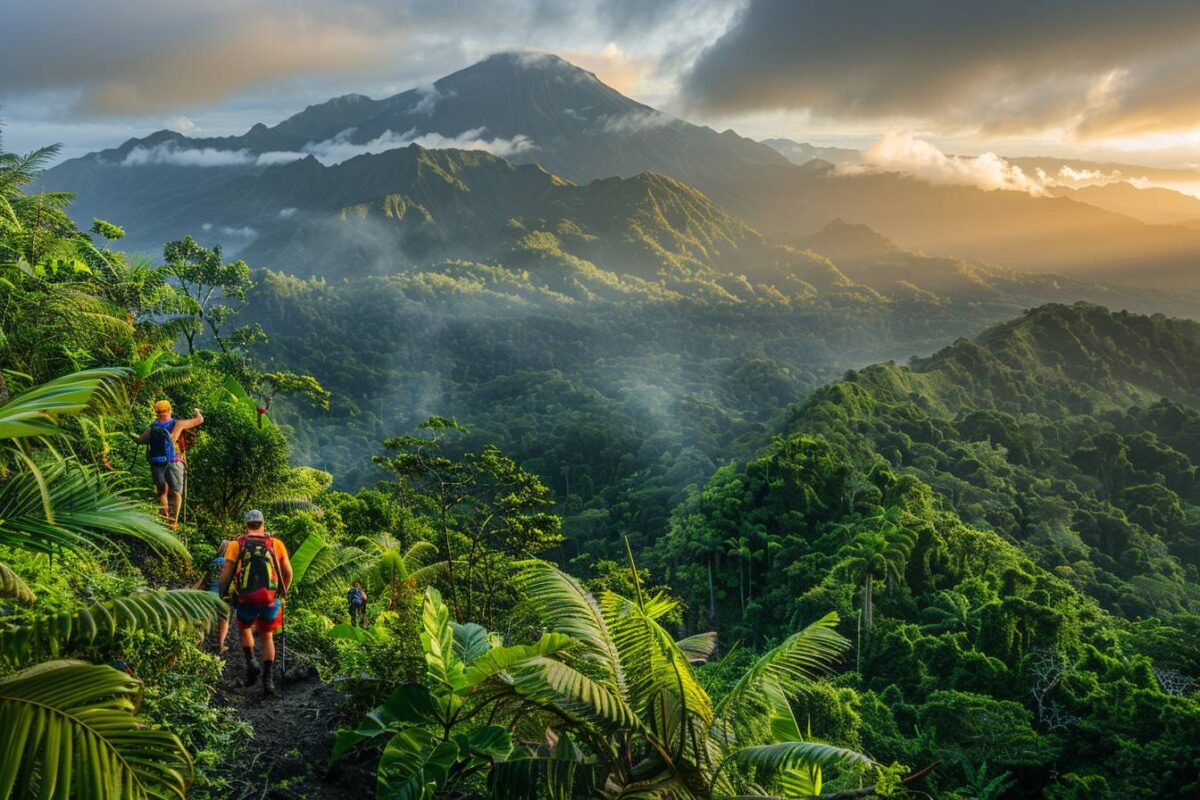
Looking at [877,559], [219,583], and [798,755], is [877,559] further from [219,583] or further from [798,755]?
[219,583]

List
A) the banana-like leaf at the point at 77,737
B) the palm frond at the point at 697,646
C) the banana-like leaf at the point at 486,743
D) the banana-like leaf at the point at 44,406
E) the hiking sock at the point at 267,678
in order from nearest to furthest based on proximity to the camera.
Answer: the banana-like leaf at the point at 77,737, the banana-like leaf at the point at 44,406, the banana-like leaf at the point at 486,743, the palm frond at the point at 697,646, the hiking sock at the point at 267,678

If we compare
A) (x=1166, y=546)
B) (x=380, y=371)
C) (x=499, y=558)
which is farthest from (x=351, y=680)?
(x=380, y=371)

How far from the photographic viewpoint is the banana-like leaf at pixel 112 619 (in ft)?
9.04

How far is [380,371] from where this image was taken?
460 ft

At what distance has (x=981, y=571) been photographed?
34750 mm

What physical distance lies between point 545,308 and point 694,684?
607 feet

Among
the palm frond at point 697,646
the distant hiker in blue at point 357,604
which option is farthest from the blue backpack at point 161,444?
the palm frond at point 697,646

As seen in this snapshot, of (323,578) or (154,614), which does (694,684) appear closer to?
(154,614)

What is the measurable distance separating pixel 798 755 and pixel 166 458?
6.66 metres

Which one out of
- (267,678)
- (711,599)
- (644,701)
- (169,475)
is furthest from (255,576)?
(711,599)

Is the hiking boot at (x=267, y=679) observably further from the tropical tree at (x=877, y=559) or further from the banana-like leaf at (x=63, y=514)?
the tropical tree at (x=877, y=559)

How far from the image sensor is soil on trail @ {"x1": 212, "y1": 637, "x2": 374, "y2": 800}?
475cm

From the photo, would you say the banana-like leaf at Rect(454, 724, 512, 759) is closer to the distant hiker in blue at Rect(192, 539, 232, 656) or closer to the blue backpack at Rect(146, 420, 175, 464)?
the distant hiker in blue at Rect(192, 539, 232, 656)

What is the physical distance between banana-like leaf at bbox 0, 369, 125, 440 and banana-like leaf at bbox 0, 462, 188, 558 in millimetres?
292
